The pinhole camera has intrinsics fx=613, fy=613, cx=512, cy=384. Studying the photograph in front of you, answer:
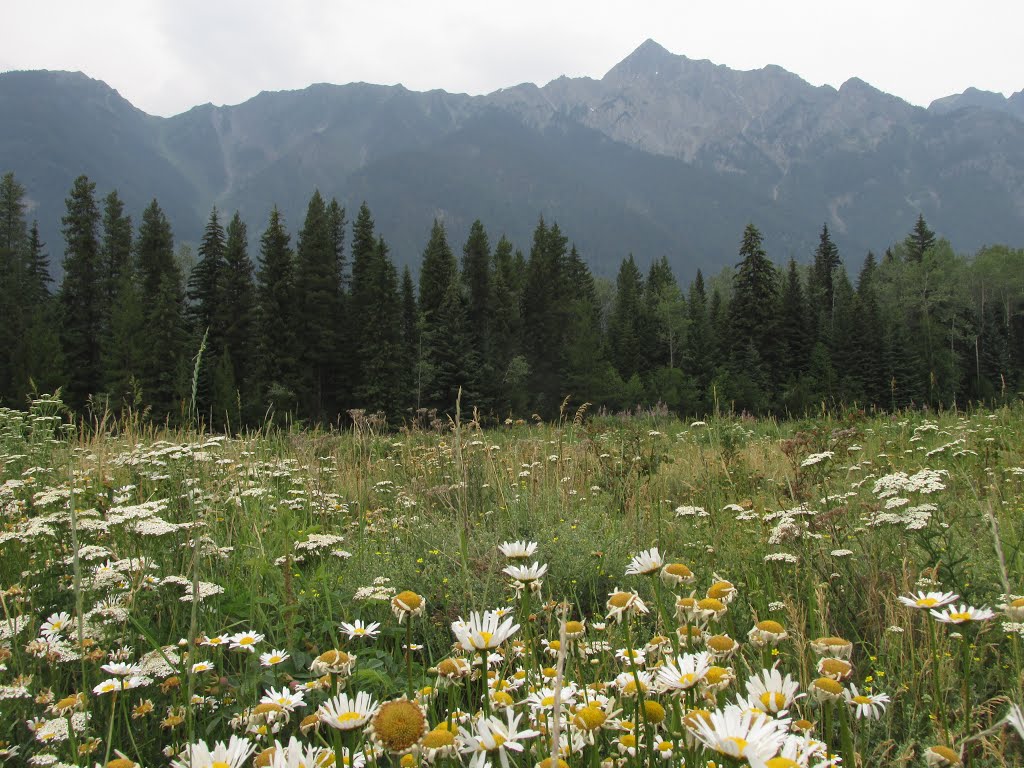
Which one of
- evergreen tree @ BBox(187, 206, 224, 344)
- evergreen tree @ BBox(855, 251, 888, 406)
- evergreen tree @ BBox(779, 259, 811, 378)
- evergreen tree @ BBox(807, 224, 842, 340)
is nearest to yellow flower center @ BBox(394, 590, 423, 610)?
evergreen tree @ BBox(187, 206, 224, 344)

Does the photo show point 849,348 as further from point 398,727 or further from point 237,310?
point 398,727

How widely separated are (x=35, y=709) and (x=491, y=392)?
41.6 metres

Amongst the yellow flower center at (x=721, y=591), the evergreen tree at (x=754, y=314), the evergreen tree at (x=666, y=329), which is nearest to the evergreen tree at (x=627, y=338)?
the evergreen tree at (x=666, y=329)

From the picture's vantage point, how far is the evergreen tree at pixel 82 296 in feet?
125

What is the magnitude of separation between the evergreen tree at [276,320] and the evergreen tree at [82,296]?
32.0 feet

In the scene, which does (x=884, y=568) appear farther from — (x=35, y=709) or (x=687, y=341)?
(x=687, y=341)

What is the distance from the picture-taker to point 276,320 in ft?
128

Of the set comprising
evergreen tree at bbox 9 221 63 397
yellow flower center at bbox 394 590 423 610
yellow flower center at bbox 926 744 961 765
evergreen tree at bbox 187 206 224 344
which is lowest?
yellow flower center at bbox 926 744 961 765

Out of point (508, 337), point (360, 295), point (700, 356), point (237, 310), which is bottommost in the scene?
point (700, 356)

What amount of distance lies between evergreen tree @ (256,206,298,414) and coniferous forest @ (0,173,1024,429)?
13cm

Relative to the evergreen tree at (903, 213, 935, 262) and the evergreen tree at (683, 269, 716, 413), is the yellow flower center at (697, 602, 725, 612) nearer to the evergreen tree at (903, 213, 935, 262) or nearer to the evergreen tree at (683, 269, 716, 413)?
the evergreen tree at (683, 269, 716, 413)

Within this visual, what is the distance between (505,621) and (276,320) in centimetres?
4111

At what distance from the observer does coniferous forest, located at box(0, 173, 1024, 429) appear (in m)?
35.9

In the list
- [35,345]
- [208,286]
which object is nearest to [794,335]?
[208,286]
